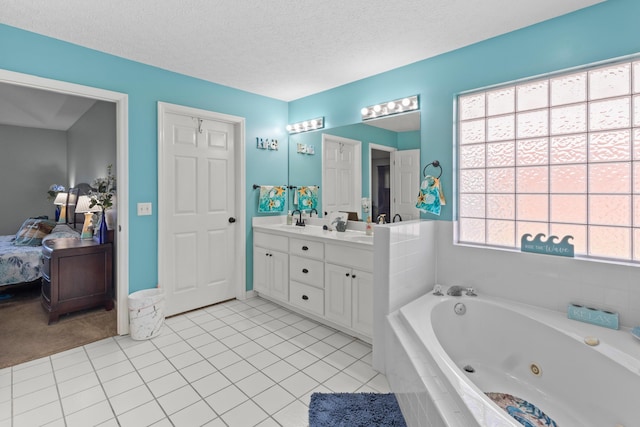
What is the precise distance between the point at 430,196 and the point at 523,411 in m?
1.47

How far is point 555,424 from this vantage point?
5.10ft

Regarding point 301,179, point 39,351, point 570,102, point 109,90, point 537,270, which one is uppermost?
point 109,90

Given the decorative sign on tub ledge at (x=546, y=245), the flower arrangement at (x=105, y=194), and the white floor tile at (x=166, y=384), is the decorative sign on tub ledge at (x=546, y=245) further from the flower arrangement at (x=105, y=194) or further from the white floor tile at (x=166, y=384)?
the flower arrangement at (x=105, y=194)

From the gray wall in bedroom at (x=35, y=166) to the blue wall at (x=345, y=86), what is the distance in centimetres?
285

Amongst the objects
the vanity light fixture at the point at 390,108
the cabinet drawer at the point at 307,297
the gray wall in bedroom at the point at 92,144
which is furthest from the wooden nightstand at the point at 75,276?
the vanity light fixture at the point at 390,108

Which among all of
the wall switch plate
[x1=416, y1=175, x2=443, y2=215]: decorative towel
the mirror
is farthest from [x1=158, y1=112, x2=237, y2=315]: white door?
[x1=416, y1=175, x2=443, y2=215]: decorative towel

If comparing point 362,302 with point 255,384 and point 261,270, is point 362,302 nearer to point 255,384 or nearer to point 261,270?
point 255,384

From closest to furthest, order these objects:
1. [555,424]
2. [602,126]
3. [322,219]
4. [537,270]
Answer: [555,424]
[602,126]
[537,270]
[322,219]

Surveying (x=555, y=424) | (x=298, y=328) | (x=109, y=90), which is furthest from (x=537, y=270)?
(x=109, y=90)

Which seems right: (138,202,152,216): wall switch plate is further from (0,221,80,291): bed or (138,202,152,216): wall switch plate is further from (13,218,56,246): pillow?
(13,218,56,246): pillow

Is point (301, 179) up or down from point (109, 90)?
down

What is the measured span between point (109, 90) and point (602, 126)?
11.9 ft

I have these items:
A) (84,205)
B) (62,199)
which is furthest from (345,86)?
(62,199)

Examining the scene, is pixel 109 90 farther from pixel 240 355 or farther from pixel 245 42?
pixel 240 355
